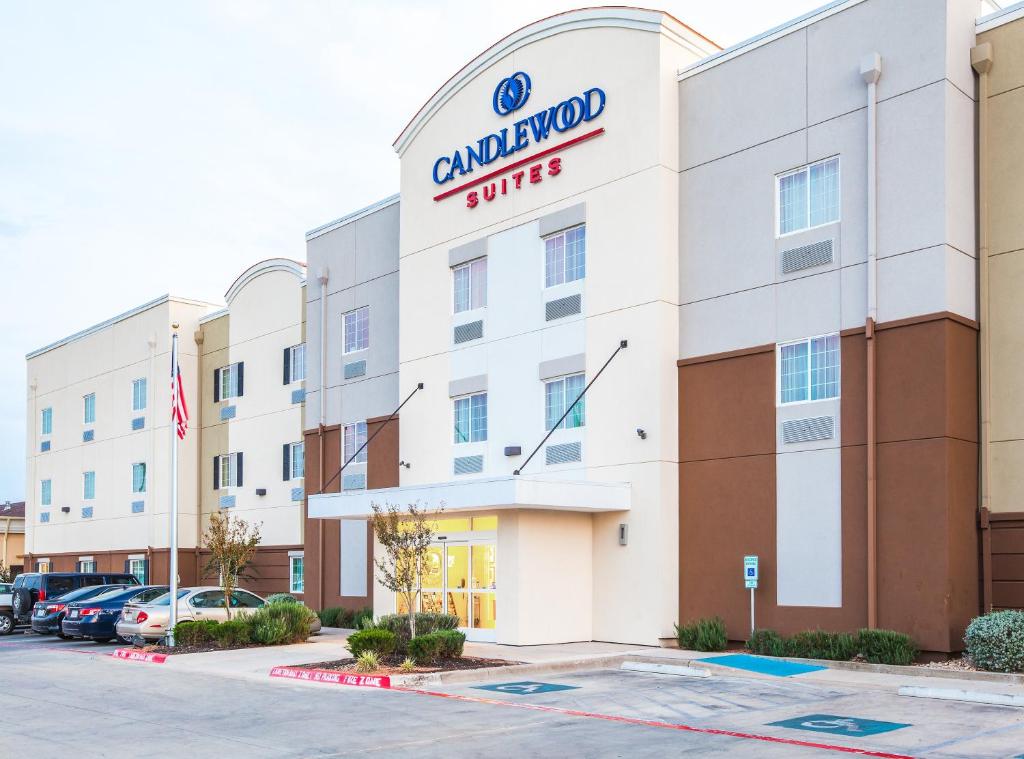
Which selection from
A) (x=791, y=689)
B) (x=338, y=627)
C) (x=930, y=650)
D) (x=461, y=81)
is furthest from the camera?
(x=338, y=627)

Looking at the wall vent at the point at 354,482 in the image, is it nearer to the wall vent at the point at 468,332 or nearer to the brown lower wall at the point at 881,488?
the wall vent at the point at 468,332

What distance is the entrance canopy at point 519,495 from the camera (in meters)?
21.4

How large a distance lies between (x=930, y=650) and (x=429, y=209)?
15681mm

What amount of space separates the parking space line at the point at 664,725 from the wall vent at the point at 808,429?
26.4ft

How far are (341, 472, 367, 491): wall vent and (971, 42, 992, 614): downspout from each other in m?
16.4

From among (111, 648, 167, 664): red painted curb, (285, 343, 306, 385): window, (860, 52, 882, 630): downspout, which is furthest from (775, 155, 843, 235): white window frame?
(285, 343, 306, 385): window

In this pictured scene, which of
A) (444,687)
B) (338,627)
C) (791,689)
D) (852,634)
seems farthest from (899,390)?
(338,627)

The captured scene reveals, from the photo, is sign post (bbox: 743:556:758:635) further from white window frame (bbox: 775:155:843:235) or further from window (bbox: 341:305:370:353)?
window (bbox: 341:305:370:353)

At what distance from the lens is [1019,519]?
1841 cm

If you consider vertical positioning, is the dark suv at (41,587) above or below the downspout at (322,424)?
below

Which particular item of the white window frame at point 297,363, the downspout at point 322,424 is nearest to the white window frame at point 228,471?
the white window frame at point 297,363

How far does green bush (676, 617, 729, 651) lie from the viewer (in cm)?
2067

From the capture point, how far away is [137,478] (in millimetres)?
41125

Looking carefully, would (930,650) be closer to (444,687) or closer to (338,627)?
(444,687)
